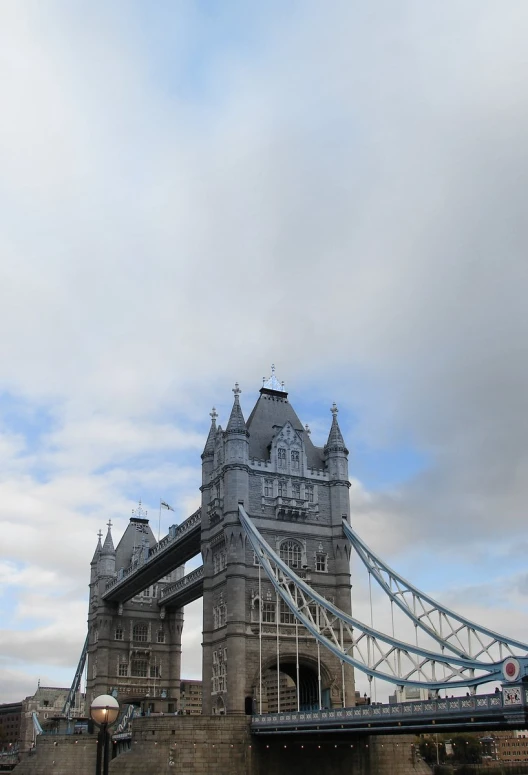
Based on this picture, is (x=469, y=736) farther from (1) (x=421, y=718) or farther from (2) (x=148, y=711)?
(1) (x=421, y=718)

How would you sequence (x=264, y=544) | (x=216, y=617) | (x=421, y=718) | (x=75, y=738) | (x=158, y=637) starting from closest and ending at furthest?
1. (x=421, y=718)
2. (x=264, y=544)
3. (x=216, y=617)
4. (x=75, y=738)
5. (x=158, y=637)

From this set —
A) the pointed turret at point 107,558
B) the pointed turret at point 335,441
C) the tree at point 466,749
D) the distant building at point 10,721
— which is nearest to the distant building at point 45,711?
Result: the pointed turret at point 107,558

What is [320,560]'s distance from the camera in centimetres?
6244

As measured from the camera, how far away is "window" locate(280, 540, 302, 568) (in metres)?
61.2

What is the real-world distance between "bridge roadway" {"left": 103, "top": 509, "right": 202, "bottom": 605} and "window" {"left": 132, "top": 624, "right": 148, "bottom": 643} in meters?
3.73

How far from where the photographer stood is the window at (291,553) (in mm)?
61250

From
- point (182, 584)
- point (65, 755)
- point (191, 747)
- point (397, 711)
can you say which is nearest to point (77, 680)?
point (182, 584)

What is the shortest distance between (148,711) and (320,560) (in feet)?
63.3

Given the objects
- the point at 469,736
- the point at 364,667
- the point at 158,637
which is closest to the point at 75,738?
the point at 158,637

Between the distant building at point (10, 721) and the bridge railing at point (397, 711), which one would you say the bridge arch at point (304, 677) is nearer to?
the bridge railing at point (397, 711)

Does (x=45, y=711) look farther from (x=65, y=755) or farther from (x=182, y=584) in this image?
(x=65, y=755)

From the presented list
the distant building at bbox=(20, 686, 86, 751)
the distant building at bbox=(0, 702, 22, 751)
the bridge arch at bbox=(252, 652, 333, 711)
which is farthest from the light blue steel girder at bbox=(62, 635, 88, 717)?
the distant building at bbox=(0, 702, 22, 751)

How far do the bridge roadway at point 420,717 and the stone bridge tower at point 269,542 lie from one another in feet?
26.9

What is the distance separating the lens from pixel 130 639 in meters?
96.1
